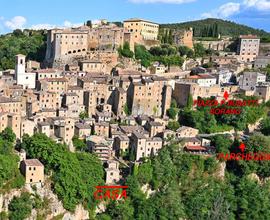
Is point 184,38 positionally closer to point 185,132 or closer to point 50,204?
point 185,132

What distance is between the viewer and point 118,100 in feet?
135

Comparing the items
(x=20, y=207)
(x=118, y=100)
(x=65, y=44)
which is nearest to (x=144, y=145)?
(x=118, y=100)

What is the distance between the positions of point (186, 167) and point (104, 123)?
22.9ft

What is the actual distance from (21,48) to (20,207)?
1046 inches

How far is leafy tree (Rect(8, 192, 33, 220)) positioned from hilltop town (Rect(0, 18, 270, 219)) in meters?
0.85

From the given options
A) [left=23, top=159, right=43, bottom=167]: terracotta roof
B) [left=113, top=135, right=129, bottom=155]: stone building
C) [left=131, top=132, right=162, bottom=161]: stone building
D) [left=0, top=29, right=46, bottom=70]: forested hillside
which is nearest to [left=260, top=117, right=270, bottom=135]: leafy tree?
[left=131, top=132, right=162, bottom=161]: stone building

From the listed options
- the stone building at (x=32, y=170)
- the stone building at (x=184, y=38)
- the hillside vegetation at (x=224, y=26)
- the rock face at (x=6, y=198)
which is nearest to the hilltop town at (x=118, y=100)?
the stone building at (x=32, y=170)

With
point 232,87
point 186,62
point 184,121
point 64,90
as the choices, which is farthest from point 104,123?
point 186,62

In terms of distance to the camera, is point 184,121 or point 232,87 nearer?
point 184,121

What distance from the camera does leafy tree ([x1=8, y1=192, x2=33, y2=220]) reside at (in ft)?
99.5

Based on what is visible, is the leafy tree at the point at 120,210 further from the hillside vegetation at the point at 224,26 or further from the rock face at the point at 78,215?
the hillside vegetation at the point at 224,26

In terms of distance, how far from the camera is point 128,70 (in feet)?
152

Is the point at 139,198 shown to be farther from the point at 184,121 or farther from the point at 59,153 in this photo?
the point at 184,121

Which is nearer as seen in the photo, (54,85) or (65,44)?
(54,85)
